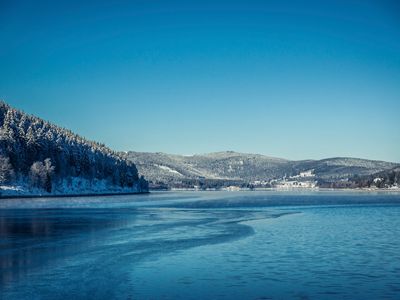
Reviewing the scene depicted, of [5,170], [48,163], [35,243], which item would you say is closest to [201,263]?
[35,243]

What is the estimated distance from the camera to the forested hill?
13188 centimetres

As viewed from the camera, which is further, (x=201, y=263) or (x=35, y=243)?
(x=35, y=243)

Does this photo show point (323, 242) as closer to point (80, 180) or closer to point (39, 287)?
point (39, 287)

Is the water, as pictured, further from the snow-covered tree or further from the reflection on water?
the snow-covered tree

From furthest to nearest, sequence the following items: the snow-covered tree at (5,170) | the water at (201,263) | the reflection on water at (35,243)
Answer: the snow-covered tree at (5,170)
the reflection on water at (35,243)
the water at (201,263)

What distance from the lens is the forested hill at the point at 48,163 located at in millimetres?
131875

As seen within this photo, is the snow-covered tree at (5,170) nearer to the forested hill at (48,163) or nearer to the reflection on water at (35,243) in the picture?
the forested hill at (48,163)

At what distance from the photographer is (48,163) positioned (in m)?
138

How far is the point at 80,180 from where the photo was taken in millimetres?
163000

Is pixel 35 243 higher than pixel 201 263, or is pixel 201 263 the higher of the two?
pixel 35 243

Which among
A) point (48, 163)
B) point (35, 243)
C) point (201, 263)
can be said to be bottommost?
point (201, 263)

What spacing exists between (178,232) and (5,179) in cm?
9949

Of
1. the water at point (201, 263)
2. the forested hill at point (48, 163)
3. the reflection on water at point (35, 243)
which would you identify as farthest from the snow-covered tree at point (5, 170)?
the water at point (201, 263)

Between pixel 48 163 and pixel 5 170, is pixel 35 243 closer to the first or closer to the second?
pixel 5 170
